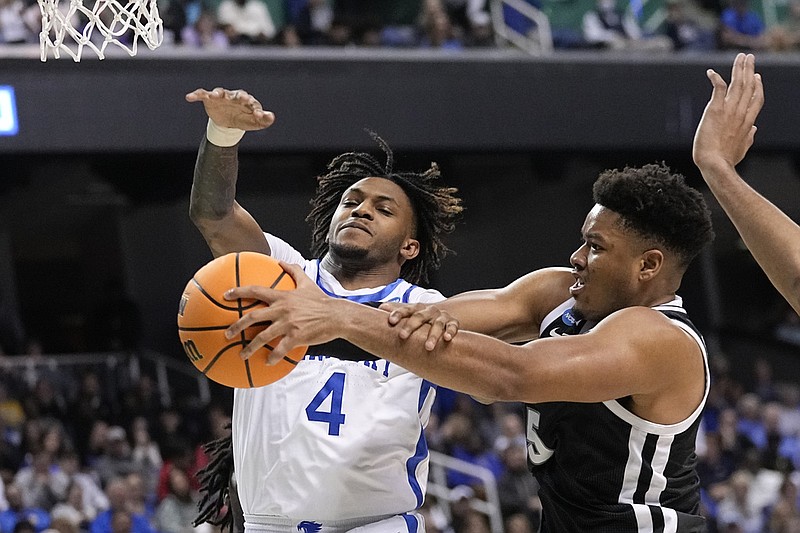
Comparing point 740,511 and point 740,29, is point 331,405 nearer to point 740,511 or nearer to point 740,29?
point 740,511

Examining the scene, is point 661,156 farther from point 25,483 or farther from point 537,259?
point 25,483

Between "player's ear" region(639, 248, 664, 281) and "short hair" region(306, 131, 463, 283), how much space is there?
1190 mm

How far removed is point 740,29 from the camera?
1424 centimetres

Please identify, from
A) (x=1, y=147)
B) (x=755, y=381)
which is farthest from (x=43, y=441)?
(x=755, y=381)

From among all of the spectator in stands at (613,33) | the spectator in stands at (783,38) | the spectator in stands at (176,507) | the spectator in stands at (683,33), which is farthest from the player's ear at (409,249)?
the spectator in stands at (783,38)

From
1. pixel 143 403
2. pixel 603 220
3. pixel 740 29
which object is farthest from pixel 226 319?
pixel 740 29

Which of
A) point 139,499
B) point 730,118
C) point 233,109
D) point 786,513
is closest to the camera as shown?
point 730,118

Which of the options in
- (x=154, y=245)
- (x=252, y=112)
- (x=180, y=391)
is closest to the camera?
(x=252, y=112)

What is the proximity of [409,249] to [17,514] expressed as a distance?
6.07 metres

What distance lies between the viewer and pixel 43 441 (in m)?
10.4

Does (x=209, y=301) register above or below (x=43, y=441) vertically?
above

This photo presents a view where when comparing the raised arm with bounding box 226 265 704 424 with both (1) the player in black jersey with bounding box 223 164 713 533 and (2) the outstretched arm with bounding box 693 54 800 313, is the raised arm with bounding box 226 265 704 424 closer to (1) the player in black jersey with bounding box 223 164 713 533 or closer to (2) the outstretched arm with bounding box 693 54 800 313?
(1) the player in black jersey with bounding box 223 164 713 533

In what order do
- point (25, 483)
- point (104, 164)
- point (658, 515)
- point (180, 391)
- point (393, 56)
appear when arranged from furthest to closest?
point (104, 164) < point (180, 391) < point (393, 56) < point (25, 483) < point (658, 515)

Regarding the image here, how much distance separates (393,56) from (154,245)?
4.72 metres
